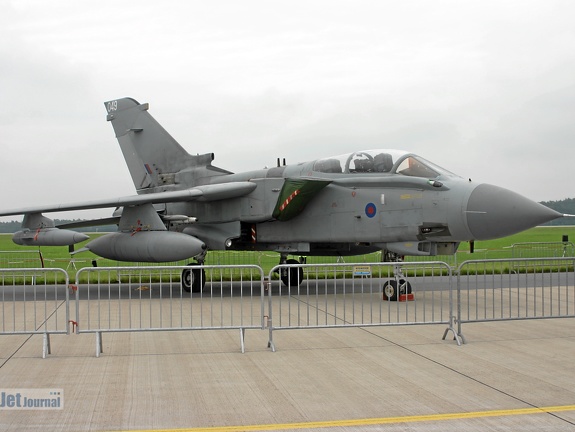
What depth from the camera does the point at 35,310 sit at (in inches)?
344

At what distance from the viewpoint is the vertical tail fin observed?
59.4 ft

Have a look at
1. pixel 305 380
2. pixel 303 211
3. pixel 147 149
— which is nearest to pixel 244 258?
pixel 147 149

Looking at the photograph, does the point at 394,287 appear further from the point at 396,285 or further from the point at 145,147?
the point at 145,147

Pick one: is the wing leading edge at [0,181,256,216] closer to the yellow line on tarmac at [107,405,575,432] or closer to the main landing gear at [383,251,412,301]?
the main landing gear at [383,251,412,301]

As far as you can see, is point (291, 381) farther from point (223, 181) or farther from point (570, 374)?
point (223, 181)

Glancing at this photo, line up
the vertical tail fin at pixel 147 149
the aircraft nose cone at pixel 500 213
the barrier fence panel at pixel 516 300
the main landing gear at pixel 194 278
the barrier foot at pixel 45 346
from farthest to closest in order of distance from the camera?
the vertical tail fin at pixel 147 149, the main landing gear at pixel 194 278, the aircraft nose cone at pixel 500 213, the barrier fence panel at pixel 516 300, the barrier foot at pixel 45 346

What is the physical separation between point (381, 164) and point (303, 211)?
2063mm

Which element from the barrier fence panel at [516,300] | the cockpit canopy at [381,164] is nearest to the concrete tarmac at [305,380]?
the barrier fence panel at [516,300]

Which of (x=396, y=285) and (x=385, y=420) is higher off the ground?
(x=396, y=285)

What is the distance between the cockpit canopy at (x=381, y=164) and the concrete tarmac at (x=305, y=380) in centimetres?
397

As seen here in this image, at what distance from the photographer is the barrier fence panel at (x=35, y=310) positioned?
772cm

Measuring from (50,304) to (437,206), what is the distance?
7526 millimetres

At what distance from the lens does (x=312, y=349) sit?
7.82m

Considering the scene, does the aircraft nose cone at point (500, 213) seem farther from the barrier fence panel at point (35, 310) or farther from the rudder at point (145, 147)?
the rudder at point (145, 147)
